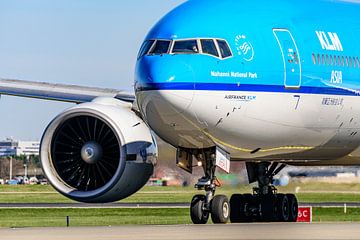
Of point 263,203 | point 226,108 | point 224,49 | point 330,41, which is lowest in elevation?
point 263,203

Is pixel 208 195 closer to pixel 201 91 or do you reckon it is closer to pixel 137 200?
pixel 201 91

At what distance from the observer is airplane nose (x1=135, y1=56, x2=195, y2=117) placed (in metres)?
23.3

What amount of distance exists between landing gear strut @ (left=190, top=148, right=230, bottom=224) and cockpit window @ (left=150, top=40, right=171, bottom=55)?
2.45m

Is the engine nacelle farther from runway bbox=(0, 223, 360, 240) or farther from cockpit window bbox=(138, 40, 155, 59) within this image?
runway bbox=(0, 223, 360, 240)

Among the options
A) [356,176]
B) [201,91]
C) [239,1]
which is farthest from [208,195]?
[356,176]

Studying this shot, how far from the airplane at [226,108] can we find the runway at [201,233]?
1616 millimetres

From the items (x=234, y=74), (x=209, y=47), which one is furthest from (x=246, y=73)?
(x=209, y=47)

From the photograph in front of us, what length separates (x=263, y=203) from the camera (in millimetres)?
27797

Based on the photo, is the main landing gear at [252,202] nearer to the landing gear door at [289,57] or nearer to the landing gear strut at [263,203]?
the landing gear strut at [263,203]

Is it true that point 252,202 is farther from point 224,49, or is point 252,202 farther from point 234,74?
point 224,49

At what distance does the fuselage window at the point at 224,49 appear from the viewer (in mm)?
23998

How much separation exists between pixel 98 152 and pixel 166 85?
387cm

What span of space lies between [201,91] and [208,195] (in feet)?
7.51

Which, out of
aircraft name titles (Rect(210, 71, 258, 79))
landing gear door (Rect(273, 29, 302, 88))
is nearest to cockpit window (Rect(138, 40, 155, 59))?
aircraft name titles (Rect(210, 71, 258, 79))
